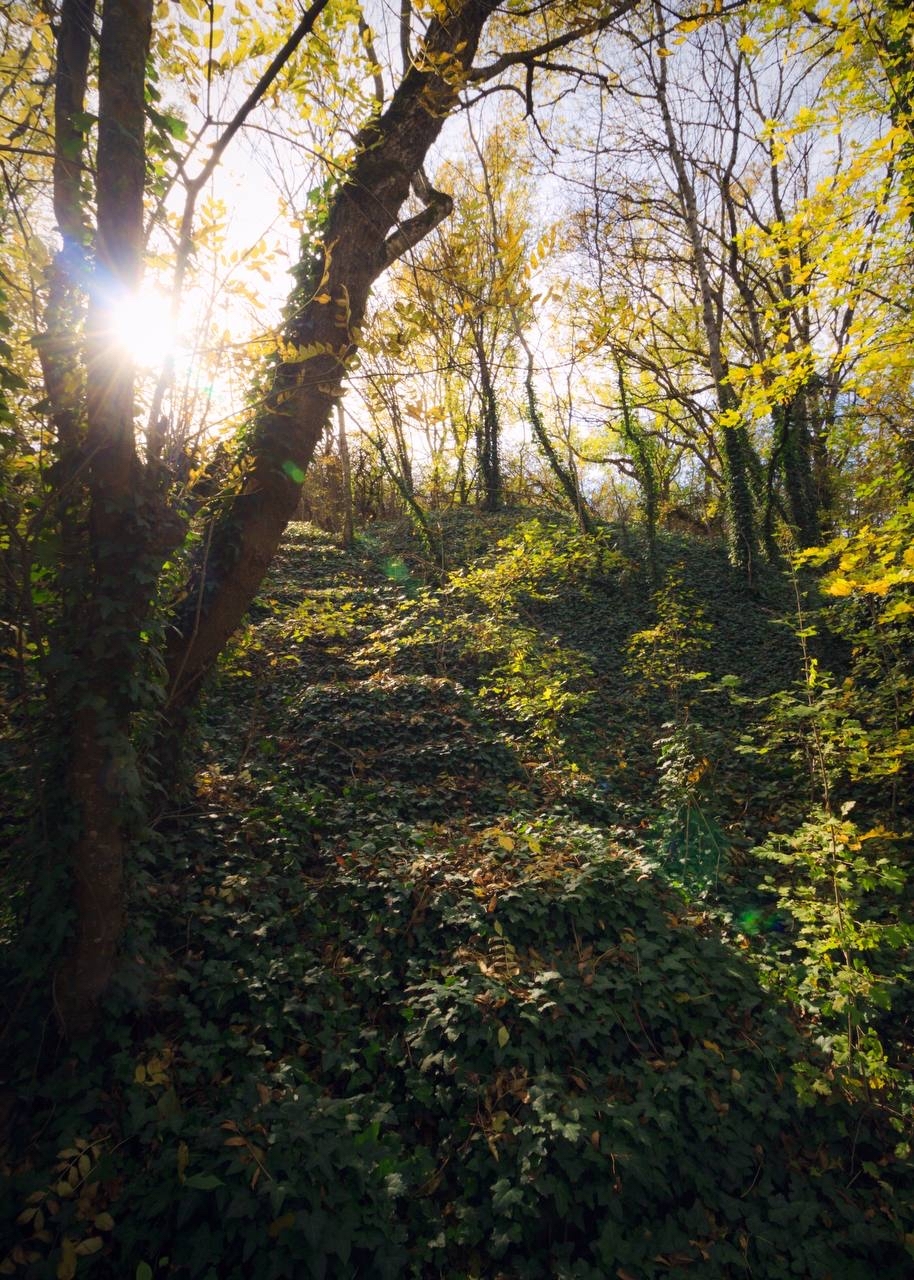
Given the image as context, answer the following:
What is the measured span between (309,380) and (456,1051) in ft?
13.7

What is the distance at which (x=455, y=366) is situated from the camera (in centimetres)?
308

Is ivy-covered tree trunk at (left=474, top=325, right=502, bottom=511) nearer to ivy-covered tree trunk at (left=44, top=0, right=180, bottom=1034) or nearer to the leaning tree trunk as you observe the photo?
the leaning tree trunk

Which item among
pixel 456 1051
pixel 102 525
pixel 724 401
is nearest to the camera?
pixel 102 525

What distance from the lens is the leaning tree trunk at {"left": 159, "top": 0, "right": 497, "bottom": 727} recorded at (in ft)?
13.6

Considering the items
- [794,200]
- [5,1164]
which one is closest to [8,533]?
[5,1164]

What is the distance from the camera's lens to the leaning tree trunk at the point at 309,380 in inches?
163

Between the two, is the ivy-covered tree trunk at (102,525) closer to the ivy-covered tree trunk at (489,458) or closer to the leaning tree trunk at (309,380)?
the leaning tree trunk at (309,380)

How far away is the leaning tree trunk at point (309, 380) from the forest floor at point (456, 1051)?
30.5 inches

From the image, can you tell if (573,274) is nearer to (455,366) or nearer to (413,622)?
(413,622)

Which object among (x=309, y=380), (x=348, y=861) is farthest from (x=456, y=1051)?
(x=309, y=380)

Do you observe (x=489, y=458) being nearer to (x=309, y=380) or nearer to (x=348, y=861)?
(x=309, y=380)

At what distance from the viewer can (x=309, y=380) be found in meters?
4.14

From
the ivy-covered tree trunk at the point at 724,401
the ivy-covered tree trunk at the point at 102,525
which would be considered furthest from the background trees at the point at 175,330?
the ivy-covered tree trunk at the point at 724,401

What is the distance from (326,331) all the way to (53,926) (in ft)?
13.0
